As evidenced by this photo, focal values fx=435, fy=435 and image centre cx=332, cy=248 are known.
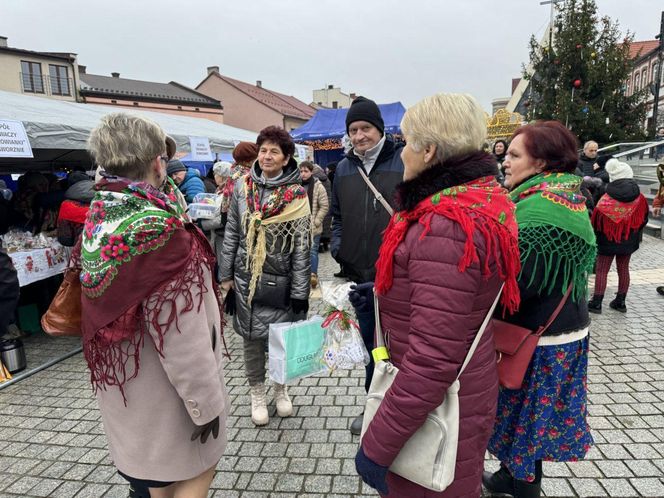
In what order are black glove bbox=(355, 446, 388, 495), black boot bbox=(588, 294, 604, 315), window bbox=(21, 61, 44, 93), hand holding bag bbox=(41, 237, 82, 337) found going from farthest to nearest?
window bbox=(21, 61, 44, 93) → black boot bbox=(588, 294, 604, 315) → hand holding bag bbox=(41, 237, 82, 337) → black glove bbox=(355, 446, 388, 495)

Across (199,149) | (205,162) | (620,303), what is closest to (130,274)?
(620,303)

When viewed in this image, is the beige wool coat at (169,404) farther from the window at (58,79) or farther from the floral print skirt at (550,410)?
the window at (58,79)

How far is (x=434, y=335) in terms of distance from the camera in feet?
3.89

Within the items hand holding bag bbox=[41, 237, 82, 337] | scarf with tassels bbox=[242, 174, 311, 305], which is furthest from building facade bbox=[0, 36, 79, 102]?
hand holding bag bbox=[41, 237, 82, 337]

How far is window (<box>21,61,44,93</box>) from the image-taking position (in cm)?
3288

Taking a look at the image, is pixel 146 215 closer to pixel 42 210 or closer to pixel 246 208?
pixel 246 208

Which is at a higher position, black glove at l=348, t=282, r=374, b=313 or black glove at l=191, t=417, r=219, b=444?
black glove at l=348, t=282, r=374, b=313

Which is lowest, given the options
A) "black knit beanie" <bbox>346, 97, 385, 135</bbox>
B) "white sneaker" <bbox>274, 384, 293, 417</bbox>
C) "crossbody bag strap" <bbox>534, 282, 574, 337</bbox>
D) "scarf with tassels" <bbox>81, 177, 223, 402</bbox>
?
"white sneaker" <bbox>274, 384, 293, 417</bbox>

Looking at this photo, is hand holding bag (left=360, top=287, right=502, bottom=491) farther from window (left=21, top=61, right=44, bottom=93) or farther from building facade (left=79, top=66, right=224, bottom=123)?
window (left=21, top=61, right=44, bottom=93)

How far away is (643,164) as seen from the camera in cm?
1426

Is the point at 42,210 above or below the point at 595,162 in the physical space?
below

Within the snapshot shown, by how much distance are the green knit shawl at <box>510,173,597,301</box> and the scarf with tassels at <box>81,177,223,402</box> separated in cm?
136

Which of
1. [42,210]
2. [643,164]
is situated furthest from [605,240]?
[643,164]

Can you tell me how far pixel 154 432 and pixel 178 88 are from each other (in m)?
47.0
